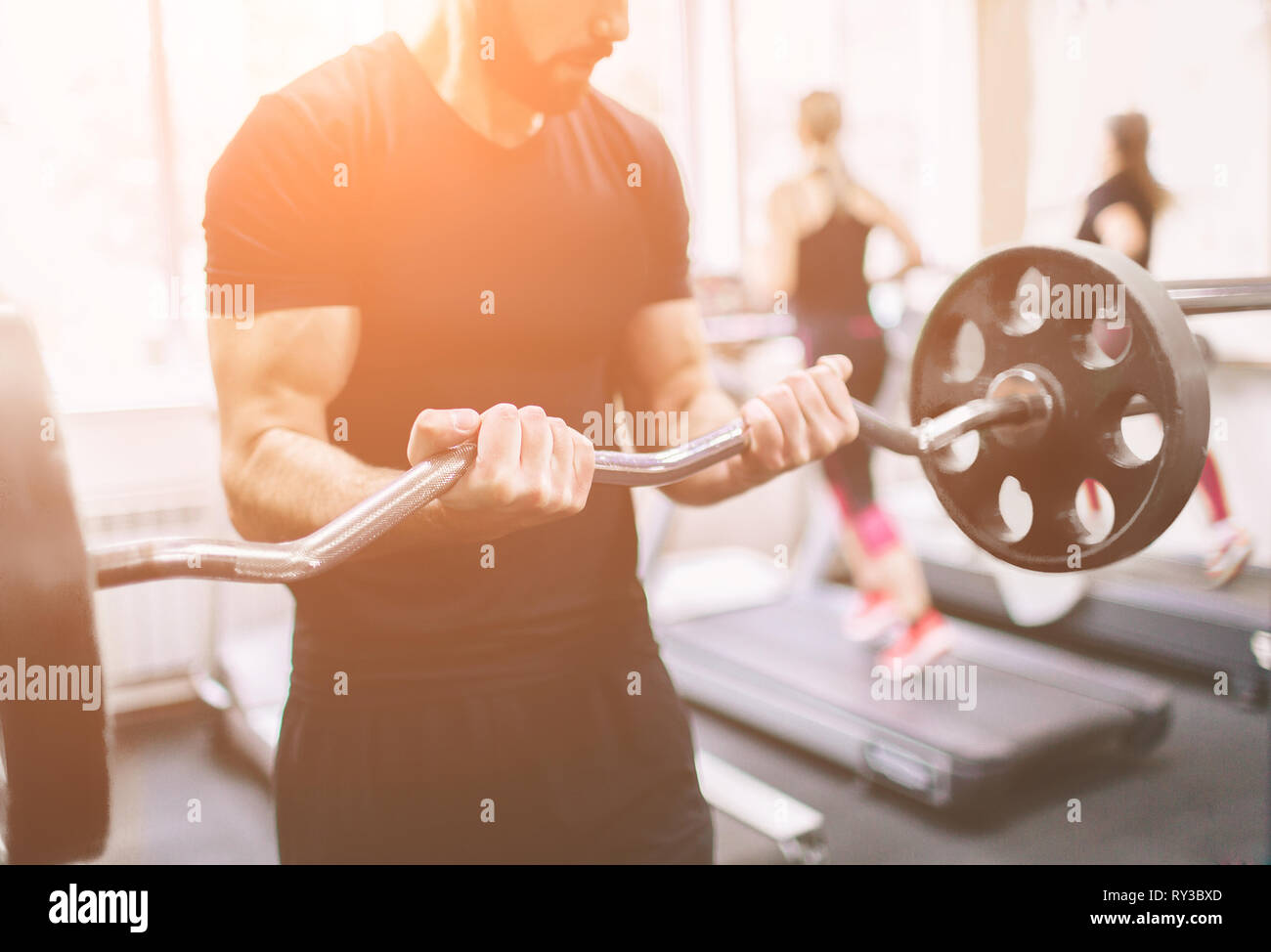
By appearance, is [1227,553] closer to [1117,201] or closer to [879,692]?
[1117,201]

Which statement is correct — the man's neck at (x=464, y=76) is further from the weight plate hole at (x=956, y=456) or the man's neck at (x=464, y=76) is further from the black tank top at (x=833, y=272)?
the black tank top at (x=833, y=272)

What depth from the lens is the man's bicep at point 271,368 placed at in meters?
1.10

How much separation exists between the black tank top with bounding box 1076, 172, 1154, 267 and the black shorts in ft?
8.28

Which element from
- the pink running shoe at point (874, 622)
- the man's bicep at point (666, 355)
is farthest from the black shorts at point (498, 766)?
the pink running shoe at point (874, 622)

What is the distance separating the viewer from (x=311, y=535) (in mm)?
792

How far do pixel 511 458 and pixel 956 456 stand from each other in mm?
612

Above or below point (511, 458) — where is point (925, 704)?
below

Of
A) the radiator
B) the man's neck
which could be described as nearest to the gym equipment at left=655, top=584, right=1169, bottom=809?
the radiator

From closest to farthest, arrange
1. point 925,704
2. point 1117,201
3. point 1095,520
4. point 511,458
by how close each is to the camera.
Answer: point 511,458 → point 1095,520 → point 925,704 → point 1117,201

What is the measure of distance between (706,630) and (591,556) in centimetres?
225

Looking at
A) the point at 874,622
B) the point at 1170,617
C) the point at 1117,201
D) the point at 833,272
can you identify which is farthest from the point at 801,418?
the point at 1170,617

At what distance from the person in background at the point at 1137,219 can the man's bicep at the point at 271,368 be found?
8.81 feet

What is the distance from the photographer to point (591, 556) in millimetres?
1300
